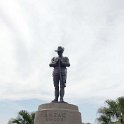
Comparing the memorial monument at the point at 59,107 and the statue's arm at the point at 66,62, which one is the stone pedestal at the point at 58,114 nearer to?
the memorial monument at the point at 59,107

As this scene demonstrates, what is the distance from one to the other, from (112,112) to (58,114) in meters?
6.45

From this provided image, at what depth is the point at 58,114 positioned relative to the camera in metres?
24.3

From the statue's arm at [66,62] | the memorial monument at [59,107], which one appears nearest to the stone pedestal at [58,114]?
the memorial monument at [59,107]

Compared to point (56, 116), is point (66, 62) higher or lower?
higher

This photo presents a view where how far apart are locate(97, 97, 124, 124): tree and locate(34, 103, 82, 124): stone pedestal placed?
516 cm

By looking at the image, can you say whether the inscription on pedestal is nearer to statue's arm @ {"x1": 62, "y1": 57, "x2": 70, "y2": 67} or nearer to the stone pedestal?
the stone pedestal

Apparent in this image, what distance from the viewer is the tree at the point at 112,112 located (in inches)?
1156

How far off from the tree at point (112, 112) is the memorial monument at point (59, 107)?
5008mm

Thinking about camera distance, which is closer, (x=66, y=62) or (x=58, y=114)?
(x=58, y=114)

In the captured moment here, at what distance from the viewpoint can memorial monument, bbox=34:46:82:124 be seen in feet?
79.7

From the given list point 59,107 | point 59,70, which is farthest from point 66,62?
point 59,107

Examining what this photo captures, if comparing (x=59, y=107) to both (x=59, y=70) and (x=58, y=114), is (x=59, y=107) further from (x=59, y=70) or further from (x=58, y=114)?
(x=59, y=70)

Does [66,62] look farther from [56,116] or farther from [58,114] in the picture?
[56,116]

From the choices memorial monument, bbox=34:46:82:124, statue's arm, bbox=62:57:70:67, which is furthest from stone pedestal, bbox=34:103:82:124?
statue's arm, bbox=62:57:70:67
